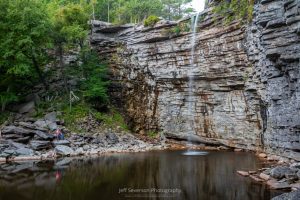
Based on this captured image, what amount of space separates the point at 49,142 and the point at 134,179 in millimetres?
11049

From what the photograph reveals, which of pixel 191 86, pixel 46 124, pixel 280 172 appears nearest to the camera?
pixel 280 172

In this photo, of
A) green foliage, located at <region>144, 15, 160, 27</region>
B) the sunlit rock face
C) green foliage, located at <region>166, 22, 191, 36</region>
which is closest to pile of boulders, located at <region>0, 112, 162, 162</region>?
the sunlit rock face

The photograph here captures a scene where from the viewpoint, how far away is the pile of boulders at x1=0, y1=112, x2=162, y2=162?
862 inches

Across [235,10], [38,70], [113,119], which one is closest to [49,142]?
[113,119]

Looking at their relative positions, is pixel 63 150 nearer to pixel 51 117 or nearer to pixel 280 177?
pixel 51 117

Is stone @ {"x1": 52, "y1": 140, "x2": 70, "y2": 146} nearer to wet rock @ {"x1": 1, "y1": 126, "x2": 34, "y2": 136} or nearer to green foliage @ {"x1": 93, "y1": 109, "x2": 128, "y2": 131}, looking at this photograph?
wet rock @ {"x1": 1, "y1": 126, "x2": 34, "y2": 136}

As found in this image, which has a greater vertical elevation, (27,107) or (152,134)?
(27,107)

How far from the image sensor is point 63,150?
902 inches

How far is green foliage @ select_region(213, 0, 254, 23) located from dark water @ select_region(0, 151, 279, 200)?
1040cm

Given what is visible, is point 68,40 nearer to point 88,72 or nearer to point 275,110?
point 88,72

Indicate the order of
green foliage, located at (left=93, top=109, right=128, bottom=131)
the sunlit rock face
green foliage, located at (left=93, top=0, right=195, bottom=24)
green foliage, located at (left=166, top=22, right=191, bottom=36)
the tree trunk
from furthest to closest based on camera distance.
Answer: green foliage, located at (left=93, top=0, right=195, bottom=24) → green foliage, located at (left=93, top=109, right=128, bottom=131) → the tree trunk → green foliage, located at (left=166, top=22, right=191, bottom=36) → the sunlit rock face

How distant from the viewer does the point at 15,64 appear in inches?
1115

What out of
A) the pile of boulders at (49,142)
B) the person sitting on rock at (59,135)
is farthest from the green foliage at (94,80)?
the person sitting on rock at (59,135)

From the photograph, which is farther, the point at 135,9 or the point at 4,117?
the point at 135,9
